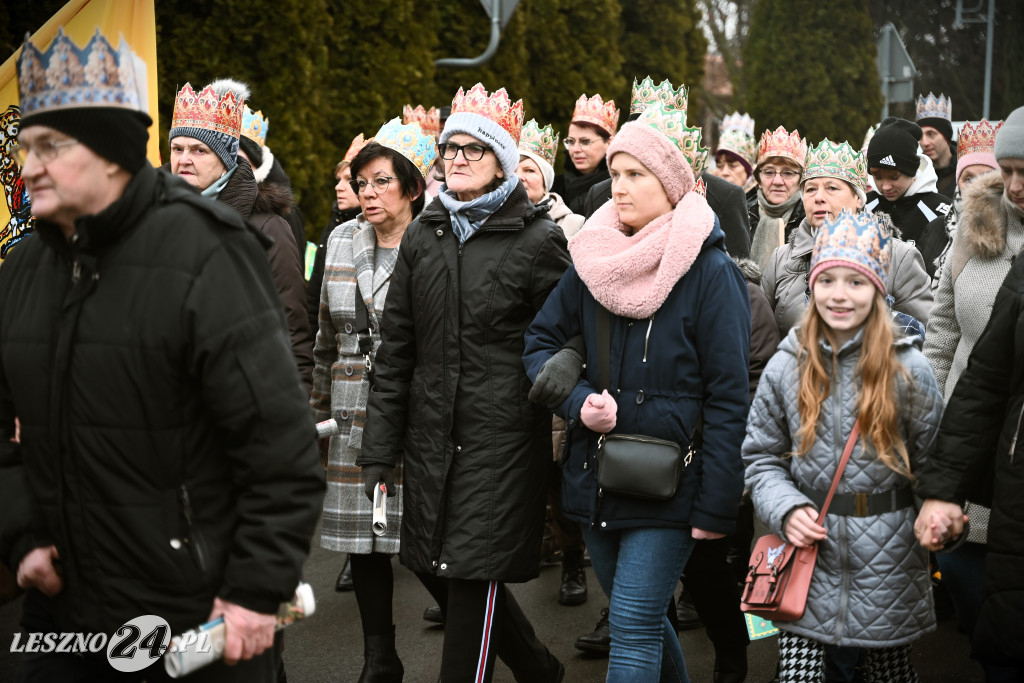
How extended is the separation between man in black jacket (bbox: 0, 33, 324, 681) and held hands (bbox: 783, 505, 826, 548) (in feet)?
5.93

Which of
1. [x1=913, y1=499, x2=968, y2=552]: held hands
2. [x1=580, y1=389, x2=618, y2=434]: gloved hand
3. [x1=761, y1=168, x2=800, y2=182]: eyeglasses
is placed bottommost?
[x1=913, y1=499, x2=968, y2=552]: held hands

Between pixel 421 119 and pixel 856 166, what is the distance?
12.8 feet

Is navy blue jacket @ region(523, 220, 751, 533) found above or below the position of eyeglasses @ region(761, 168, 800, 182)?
below

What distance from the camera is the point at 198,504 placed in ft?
8.88

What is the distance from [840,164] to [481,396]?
2931mm

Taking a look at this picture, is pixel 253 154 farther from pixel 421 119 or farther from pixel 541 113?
pixel 541 113

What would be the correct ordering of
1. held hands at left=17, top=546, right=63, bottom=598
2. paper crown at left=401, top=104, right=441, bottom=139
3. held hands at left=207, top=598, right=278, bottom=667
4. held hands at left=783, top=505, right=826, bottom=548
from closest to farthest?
held hands at left=207, top=598, right=278, bottom=667
held hands at left=17, top=546, right=63, bottom=598
held hands at left=783, top=505, right=826, bottom=548
paper crown at left=401, top=104, right=441, bottom=139

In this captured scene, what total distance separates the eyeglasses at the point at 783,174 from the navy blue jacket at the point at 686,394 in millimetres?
4284

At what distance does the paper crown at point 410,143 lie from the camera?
5414mm

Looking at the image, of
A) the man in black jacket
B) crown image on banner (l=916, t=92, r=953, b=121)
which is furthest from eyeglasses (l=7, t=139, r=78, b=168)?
crown image on banner (l=916, t=92, r=953, b=121)

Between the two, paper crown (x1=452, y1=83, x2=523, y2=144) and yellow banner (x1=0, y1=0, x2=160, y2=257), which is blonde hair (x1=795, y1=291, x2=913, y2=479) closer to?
paper crown (x1=452, y1=83, x2=523, y2=144)

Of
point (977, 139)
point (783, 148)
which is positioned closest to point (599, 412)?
point (977, 139)

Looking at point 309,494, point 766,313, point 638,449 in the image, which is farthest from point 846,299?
point 309,494

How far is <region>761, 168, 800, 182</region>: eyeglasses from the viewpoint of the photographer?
823 centimetres
